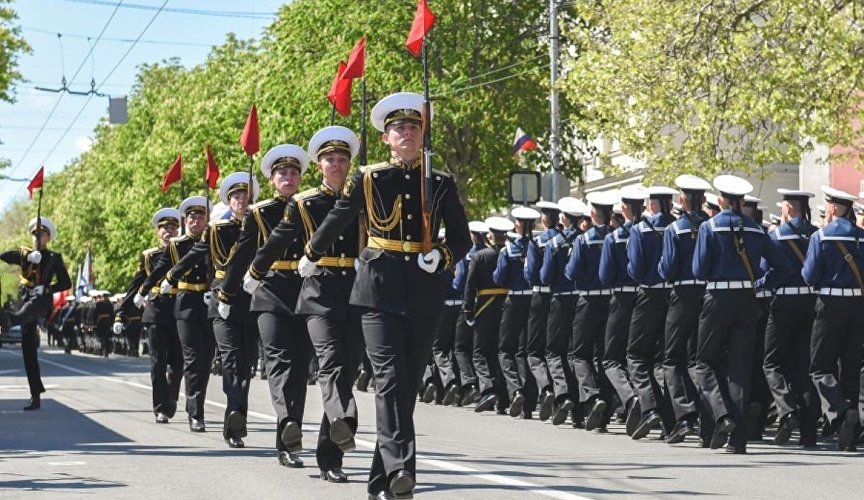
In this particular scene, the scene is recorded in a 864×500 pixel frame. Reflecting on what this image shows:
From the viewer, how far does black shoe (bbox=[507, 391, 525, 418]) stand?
707 inches

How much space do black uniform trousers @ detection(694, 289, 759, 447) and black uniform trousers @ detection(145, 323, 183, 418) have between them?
17.8 ft

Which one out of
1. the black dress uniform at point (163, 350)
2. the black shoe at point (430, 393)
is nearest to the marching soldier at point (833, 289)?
the black dress uniform at point (163, 350)

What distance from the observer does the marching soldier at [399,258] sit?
9641 millimetres

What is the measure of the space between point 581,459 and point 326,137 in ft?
10.3

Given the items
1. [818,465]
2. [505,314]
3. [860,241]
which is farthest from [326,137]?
[505,314]

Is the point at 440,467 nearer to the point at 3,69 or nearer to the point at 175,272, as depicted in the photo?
the point at 175,272

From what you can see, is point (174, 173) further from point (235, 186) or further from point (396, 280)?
point (396, 280)

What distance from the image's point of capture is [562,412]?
54.1 ft

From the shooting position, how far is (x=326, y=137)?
37.5 feet

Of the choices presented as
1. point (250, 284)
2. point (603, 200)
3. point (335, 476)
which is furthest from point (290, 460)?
point (603, 200)

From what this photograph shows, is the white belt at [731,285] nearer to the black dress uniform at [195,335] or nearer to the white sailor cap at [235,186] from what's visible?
the white sailor cap at [235,186]

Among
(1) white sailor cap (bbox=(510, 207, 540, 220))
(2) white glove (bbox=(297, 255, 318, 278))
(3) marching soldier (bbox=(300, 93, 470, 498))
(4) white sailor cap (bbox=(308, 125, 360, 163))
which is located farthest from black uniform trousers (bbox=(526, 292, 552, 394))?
(3) marching soldier (bbox=(300, 93, 470, 498))

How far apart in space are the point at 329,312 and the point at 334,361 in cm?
32

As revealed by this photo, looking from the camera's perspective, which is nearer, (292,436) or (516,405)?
(292,436)
